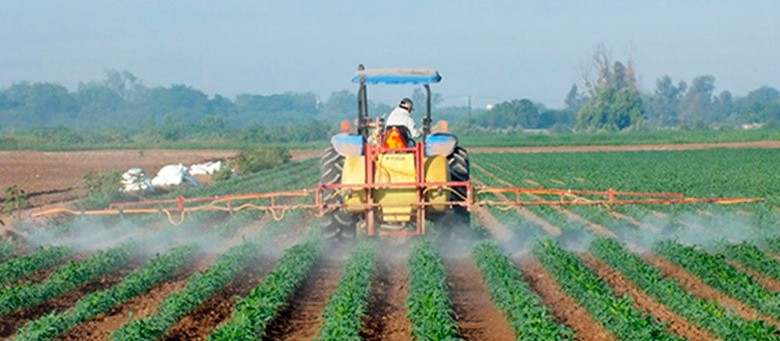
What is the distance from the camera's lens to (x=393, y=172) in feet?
49.5

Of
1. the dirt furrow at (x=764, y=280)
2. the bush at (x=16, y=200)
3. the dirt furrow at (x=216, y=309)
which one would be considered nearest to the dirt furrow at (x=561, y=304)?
the dirt furrow at (x=764, y=280)

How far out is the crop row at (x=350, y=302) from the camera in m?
10.1

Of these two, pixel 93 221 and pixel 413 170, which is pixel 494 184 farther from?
pixel 413 170

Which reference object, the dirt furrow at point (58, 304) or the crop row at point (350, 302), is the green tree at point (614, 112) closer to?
the crop row at point (350, 302)

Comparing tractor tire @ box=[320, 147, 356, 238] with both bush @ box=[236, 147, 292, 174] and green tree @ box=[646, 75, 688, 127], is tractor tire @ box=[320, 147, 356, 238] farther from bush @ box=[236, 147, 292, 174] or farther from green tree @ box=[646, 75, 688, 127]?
green tree @ box=[646, 75, 688, 127]

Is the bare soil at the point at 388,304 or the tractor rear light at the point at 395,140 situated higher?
the tractor rear light at the point at 395,140

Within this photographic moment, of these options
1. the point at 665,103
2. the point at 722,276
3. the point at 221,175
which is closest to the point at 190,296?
the point at 722,276

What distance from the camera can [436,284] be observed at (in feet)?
41.3

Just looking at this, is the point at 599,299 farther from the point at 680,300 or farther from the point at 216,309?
the point at 216,309

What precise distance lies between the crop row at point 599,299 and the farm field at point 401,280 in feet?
0.10

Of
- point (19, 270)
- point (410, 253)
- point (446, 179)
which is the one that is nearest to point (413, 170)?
point (446, 179)

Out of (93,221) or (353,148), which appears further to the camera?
(93,221)

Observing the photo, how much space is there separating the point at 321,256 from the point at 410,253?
3.82 feet

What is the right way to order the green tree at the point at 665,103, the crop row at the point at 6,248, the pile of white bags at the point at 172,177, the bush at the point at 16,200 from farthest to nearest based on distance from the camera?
the green tree at the point at 665,103 < the pile of white bags at the point at 172,177 < the bush at the point at 16,200 < the crop row at the point at 6,248
